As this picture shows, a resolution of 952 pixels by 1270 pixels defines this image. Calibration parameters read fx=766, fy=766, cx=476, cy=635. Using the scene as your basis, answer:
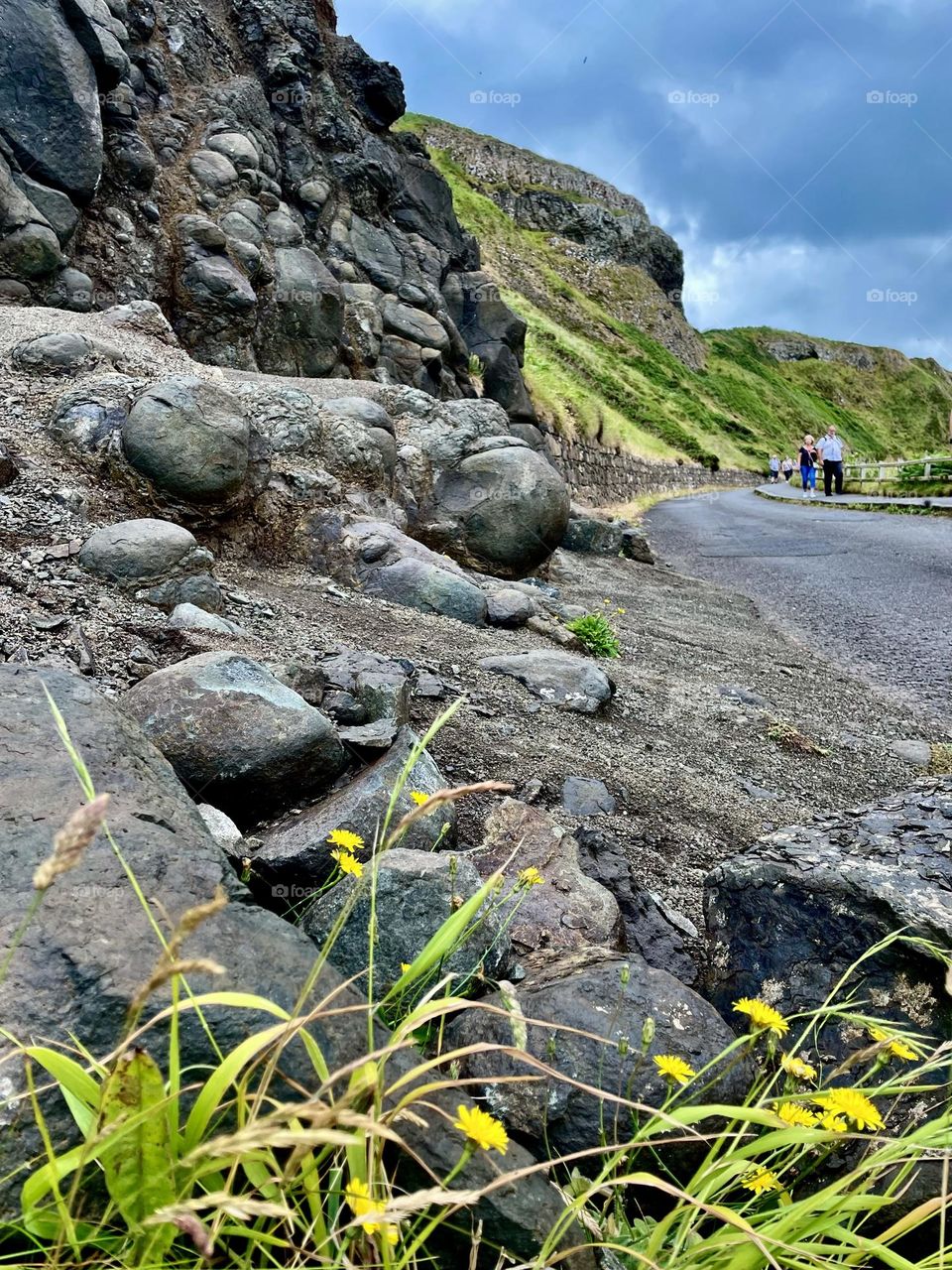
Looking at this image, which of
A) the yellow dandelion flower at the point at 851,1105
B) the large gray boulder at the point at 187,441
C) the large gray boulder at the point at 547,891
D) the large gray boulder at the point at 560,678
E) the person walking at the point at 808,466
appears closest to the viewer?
the yellow dandelion flower at the point at 851,1105

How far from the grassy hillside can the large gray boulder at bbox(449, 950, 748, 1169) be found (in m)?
25.8

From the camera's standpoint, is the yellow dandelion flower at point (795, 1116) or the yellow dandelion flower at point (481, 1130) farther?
the yellow dandelion flower at point (795, 1116)

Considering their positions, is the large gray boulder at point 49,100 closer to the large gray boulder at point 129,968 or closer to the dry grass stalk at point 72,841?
the large gray boulder at point 129,968

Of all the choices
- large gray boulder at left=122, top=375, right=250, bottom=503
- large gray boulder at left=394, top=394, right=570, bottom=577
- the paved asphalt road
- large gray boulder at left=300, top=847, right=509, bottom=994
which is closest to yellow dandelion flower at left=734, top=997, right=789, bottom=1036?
large gray boulder at left=300, top=847, right=509, bottom=994

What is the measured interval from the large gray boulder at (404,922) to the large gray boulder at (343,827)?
0.14 metres

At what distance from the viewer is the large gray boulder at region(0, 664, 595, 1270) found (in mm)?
1226

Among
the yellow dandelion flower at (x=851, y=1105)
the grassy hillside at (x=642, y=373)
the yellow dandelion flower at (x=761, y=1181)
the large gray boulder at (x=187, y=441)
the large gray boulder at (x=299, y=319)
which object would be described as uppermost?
the grassy hillside at (x=642, y=373)

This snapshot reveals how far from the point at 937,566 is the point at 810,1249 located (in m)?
11.8

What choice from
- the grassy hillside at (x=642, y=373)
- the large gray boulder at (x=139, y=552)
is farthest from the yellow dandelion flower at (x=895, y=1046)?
the grassy hillside at (x=642, y=373)

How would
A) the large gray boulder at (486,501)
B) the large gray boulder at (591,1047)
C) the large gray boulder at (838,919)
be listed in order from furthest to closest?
the large gray boulder at (486,501), the large gray boulder at (838,919), the large gray boulder at (591,1047)

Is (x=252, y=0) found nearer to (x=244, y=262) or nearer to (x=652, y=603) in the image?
(x=244, y=262)

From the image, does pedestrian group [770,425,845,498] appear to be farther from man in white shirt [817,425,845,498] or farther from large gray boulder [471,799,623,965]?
large gray boulder [471,799,623,965]

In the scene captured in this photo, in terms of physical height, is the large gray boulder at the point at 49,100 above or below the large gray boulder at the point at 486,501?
above

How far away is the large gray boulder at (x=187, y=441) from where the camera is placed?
5582 millimetres
